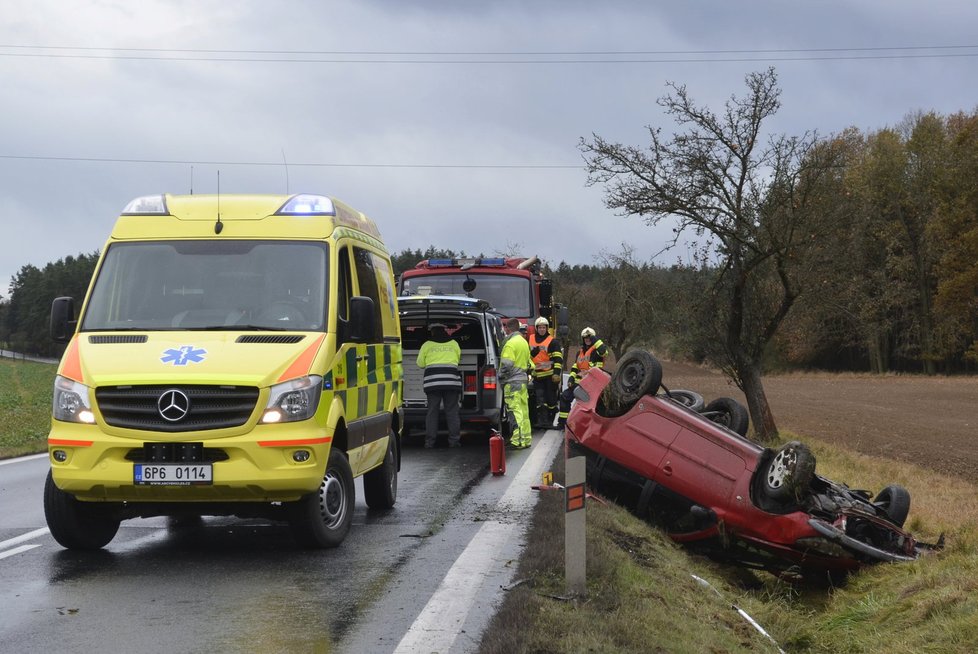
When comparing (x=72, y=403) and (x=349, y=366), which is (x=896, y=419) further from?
(x=72, y=403)

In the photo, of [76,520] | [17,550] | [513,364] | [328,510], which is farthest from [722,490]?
[513,364]

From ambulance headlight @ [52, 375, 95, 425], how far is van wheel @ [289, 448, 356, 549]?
147 centimetres

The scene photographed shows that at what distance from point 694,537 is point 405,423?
8.30m

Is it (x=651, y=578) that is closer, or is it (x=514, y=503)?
(x=651, y=578)

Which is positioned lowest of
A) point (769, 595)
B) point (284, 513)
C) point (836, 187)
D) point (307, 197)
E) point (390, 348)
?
point (769, 595)

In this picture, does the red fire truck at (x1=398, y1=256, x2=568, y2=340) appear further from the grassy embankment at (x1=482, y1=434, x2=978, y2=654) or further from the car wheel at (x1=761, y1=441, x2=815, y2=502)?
the car wheel at (x1=761, y1=441, x2=815, y2=502)

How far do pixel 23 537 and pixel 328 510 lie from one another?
2.42 m

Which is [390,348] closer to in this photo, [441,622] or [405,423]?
[441,622]

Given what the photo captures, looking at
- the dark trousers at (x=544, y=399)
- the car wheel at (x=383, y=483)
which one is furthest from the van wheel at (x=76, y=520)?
the dark trousers at (x=544, y=399)

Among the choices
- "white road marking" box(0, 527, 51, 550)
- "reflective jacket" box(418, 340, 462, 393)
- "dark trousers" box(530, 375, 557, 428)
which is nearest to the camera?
Answer: "white road marking" box(0, 527, 51, 550)

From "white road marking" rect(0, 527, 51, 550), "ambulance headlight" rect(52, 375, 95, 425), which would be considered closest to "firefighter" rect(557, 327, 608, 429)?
"white road marking" rect(0, 527, 51, 550)

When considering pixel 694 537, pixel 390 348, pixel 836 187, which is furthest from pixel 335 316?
pixel 836 187

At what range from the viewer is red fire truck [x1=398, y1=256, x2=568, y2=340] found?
72.3 feet

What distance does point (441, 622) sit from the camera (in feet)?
19.2
